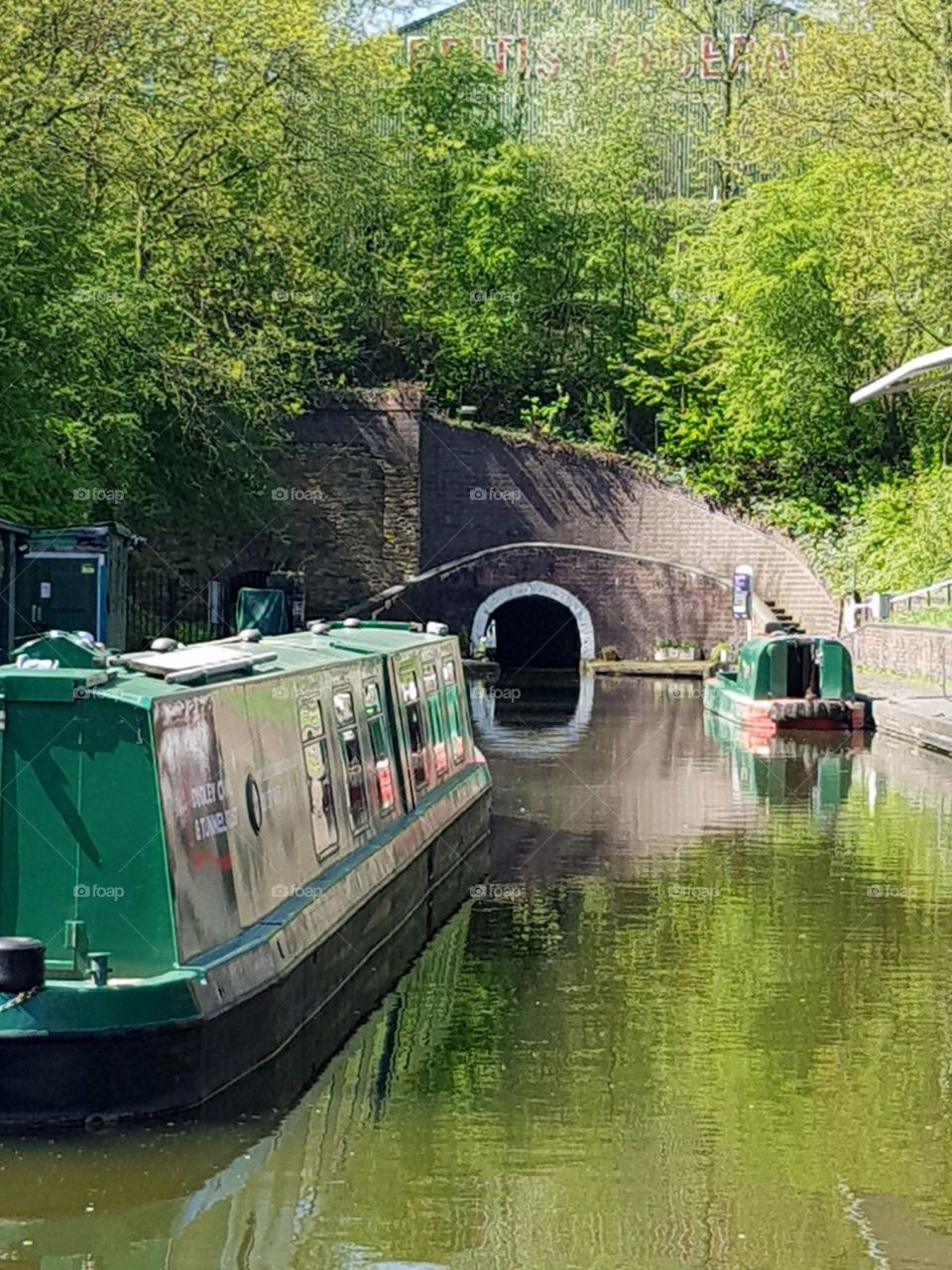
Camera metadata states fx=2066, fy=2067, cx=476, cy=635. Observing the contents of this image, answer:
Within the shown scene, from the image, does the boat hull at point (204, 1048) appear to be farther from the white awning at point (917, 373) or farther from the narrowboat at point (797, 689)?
the narrowboat at point (797, 689)


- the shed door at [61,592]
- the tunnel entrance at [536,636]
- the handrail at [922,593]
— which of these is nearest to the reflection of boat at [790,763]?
the handrail at [922,593]

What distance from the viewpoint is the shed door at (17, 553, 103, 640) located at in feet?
69.2

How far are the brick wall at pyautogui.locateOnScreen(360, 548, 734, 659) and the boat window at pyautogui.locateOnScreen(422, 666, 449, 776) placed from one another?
24045 millimetres

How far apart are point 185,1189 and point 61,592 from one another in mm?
15938

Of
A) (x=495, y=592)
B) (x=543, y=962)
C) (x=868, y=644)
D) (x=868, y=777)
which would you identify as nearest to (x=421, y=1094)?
(x=543, y=962)

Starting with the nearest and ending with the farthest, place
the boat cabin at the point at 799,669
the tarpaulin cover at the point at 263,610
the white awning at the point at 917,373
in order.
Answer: the white awning at the point at 917,373 → the boat cabin at the point at 799,669 → the tarpaulin cover at the point at 263,610

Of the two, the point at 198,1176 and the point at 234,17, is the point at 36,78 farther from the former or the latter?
the point at 198,1176

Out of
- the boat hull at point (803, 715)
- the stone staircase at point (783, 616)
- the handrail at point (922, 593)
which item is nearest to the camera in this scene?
the boat hull at point (803, 715)

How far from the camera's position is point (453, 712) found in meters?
13.6

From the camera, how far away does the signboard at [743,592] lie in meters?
36.1

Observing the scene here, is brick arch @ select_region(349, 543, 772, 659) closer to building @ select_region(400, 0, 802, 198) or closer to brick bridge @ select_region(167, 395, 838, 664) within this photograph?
brick bridge @ select_region(167, 395, 838, 664)

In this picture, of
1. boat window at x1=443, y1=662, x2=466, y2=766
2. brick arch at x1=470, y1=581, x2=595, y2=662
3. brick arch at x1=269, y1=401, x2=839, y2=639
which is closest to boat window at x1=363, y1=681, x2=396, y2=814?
boat window at x1=443, y1=662, x2=466, y2=766

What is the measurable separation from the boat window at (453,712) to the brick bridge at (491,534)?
76.5 ft

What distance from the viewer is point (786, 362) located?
125ft
